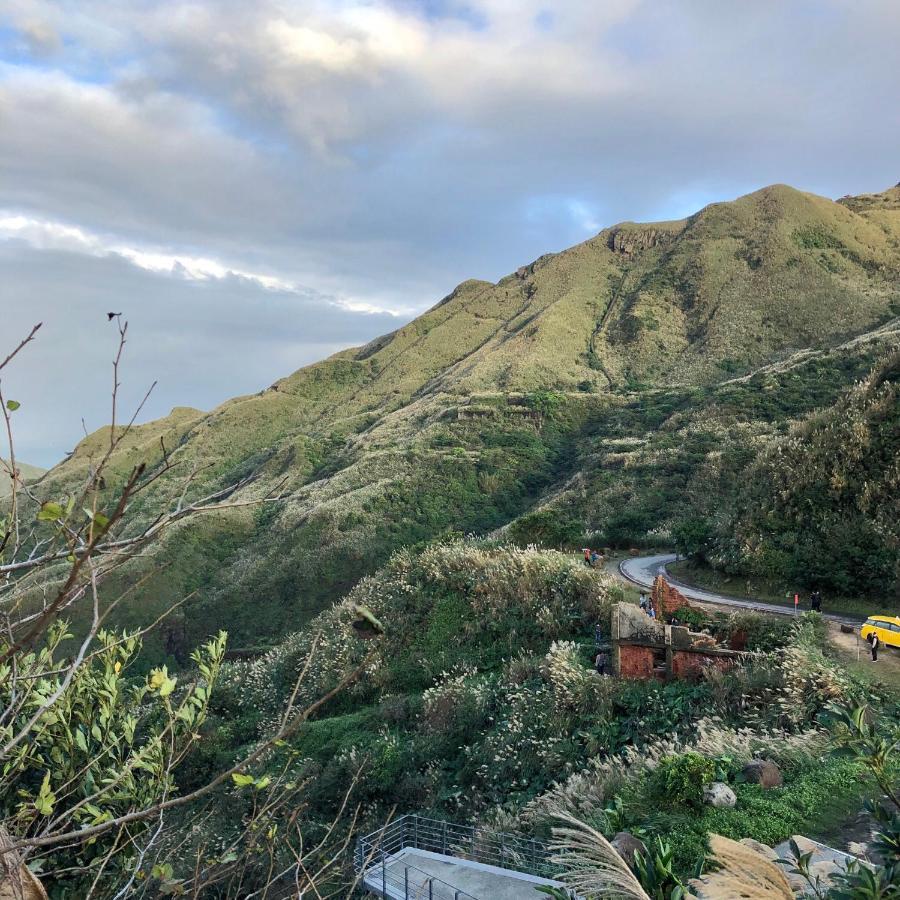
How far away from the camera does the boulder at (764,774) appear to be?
889 centimetres

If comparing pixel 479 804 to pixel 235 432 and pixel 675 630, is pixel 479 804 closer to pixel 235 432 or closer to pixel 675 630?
pixel 675 630

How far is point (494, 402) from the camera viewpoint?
61625mm

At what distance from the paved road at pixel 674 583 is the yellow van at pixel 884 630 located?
60.7 inches

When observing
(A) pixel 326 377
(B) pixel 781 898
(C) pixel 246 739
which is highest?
(A) pixel 326 377

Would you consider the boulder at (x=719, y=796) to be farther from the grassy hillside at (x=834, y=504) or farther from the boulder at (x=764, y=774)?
the grassy hillside at (x=834, y=504)

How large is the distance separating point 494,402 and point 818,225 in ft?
199

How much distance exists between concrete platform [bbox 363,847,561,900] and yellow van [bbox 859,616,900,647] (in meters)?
8.87

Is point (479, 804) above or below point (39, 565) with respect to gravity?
below

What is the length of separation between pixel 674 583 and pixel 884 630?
A: 710 centimetres

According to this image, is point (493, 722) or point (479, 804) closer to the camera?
point (479, 804)

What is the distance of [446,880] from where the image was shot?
27.8ft

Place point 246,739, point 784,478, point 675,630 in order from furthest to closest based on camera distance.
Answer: point 784,478 → point 246,739 → point 675,630

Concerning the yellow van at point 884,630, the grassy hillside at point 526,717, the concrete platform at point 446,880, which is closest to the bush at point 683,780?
the grassy hillside at point 526,717

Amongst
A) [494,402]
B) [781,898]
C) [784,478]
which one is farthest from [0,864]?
[494,402]
